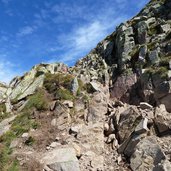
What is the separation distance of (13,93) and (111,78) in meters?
12.1

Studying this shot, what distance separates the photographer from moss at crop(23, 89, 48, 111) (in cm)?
2684

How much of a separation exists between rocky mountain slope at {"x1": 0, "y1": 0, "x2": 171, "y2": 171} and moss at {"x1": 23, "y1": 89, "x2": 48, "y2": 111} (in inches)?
3.9

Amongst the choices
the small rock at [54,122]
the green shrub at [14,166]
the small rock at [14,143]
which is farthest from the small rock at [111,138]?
the small rock at [14,143]

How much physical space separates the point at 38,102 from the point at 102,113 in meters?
6.78

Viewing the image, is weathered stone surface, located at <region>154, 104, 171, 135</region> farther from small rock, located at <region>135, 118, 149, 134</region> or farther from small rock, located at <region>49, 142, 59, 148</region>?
small rock, located at <region>49, 142, 59, 148</region>

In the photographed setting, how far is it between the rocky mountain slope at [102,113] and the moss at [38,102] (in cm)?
10

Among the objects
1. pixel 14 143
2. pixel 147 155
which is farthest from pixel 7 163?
pixel 147 155

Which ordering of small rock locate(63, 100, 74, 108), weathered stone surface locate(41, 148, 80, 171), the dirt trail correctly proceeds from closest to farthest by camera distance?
weathered stone surface locate(41, 148, 80, 171) → the dirt trail → small rock locate(63, 100, 74, 108)

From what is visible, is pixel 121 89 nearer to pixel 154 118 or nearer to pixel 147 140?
pixel 154 118

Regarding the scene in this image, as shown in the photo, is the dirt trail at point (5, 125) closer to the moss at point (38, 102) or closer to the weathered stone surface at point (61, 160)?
the moss at point (38, 102)

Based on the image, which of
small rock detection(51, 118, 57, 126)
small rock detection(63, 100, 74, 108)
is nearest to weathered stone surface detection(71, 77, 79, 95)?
small rock detection(63, 100, 74, 108)

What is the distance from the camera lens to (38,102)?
2759 centimetres

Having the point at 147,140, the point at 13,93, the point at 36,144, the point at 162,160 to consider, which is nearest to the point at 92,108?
the point at 36,144

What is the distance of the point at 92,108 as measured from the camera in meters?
25.5
